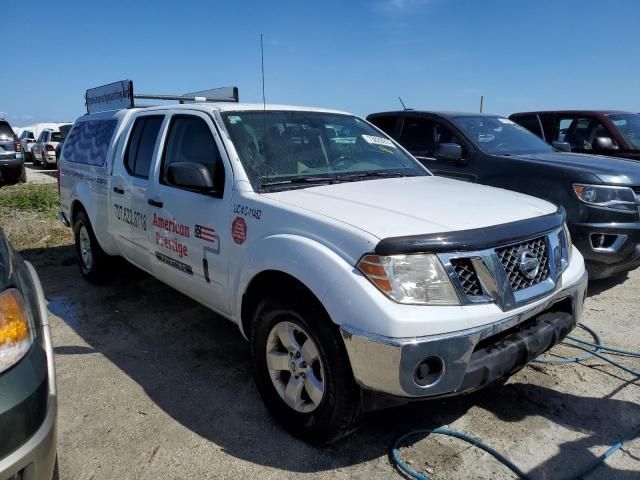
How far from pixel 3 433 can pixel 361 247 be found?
149cm

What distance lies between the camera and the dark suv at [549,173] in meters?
4.62

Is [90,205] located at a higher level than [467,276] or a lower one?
lower

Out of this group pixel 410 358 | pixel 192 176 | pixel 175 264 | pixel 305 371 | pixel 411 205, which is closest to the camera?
pixel 410 358

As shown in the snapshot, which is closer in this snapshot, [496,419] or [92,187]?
[496,419]

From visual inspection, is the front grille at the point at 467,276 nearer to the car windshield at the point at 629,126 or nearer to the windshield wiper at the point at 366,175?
Result: the windshield wiper at the point at 366,175

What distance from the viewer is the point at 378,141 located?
4082mm

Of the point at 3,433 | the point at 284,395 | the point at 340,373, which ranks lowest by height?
the point at 284,395

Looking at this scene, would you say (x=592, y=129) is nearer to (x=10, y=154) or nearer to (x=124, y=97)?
(x=124, y=97)

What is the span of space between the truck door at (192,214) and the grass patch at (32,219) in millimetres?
4063

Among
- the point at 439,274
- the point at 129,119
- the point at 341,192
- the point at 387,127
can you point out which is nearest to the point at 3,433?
the point at 439,274

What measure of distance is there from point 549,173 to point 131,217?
3.85 metres

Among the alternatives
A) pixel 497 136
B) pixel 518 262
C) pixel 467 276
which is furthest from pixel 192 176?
pixel 497 136

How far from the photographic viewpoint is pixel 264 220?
285 cm

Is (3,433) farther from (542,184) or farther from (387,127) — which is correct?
(387,127)
